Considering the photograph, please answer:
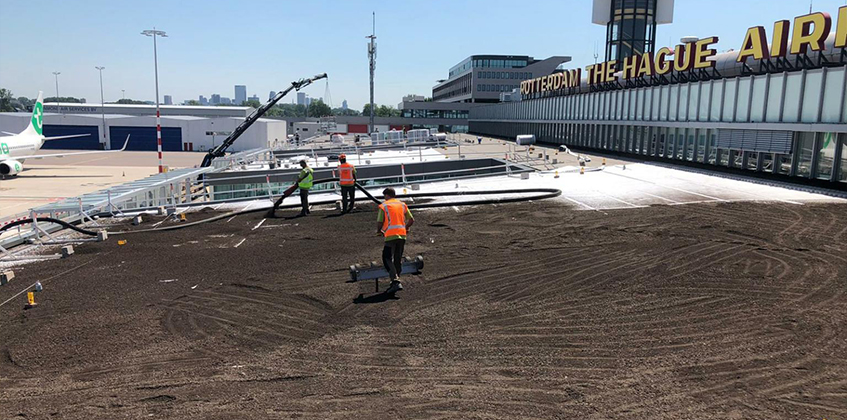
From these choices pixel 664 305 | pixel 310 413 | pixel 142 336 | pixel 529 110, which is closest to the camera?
pixel 310 413

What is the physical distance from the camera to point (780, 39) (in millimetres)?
29703

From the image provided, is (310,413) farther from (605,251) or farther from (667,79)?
(667,79)

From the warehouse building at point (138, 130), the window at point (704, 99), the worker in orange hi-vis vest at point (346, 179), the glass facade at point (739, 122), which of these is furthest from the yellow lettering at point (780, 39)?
the warehouse building at point (138, 130)

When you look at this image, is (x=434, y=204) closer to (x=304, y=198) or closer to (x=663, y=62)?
(x=304, y=198)

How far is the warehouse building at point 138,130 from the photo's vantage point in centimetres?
8379

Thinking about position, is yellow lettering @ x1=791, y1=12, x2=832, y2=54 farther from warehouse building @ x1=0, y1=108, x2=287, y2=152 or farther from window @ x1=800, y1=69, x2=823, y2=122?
warehouse building @ x1=0, y1=108, x2=287, y2=152

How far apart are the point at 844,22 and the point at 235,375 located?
30592 mm

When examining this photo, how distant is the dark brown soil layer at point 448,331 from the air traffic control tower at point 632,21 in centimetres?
5767

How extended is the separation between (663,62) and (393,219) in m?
36.7

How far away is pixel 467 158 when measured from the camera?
40719mm

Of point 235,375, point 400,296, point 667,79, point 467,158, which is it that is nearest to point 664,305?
point 400,296

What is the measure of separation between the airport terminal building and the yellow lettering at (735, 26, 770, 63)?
54 mm

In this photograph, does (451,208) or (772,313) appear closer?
(772,313)

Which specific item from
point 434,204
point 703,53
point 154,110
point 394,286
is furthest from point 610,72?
point 154,110
